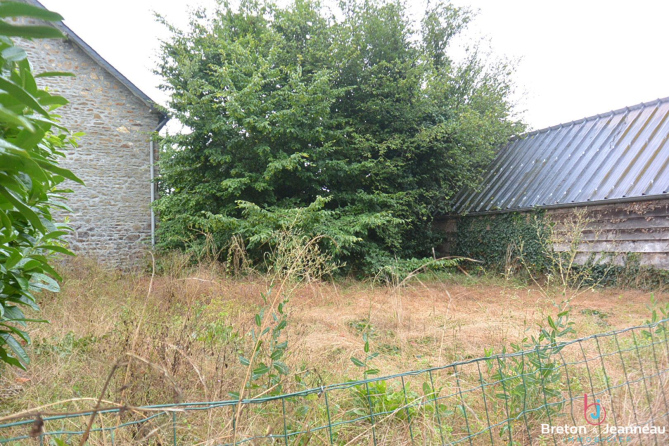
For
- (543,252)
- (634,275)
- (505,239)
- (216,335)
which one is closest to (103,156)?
(216,335)

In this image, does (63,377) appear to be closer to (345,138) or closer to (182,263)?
(182,263)

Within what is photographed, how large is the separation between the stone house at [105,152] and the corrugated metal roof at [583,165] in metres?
8.73

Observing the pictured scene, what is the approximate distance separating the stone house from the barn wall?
9976 mm

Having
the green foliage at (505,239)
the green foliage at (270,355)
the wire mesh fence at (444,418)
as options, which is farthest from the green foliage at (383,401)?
the green foliage at (505,239)

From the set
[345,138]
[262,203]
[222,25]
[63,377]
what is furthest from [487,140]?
[63,377]

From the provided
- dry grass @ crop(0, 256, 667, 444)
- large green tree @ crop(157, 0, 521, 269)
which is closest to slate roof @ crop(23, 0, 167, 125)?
large green tree @ crop(157, 0, 521, 269)

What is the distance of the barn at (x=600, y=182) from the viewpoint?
24.0 feet

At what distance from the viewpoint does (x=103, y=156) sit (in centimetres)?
1011

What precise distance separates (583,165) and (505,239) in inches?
93.6

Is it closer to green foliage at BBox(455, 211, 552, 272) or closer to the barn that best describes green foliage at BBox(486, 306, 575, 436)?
the barn

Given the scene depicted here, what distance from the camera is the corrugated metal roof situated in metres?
7.59

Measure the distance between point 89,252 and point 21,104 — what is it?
34.7 feet

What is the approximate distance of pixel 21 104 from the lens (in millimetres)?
783

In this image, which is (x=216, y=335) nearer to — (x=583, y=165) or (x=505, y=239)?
(x=505, y=239)
